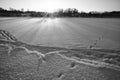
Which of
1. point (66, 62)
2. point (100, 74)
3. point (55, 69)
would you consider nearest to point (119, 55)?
point (100, 74)

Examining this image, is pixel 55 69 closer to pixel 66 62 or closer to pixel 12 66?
pixel 66 62

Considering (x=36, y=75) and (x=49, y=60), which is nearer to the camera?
(x=36, y=75)

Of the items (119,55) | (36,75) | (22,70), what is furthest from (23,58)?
(119,55)

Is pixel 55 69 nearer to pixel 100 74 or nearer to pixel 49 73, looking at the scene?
pixel 49 73

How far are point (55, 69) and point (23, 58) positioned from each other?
770 millimetres

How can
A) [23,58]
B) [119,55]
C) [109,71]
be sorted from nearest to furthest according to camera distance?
[109,71] < [23,58] < [119,55]

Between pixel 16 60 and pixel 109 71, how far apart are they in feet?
5.50

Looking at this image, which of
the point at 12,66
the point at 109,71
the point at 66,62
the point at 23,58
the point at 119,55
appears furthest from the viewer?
the point at 119,55

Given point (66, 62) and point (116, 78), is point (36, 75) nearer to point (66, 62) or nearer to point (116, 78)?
→ point (66, 62)

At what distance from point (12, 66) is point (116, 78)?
1.66 meters

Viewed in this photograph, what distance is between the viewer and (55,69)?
1521 millimetres

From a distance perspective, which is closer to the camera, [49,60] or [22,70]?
[22,70]

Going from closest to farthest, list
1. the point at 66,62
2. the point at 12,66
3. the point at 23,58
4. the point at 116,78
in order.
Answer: the point at 116,78 < the point at 12,66 < the point at 66,62 < the point at 23,58

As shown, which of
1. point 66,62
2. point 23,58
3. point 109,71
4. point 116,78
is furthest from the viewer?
point 23,58
